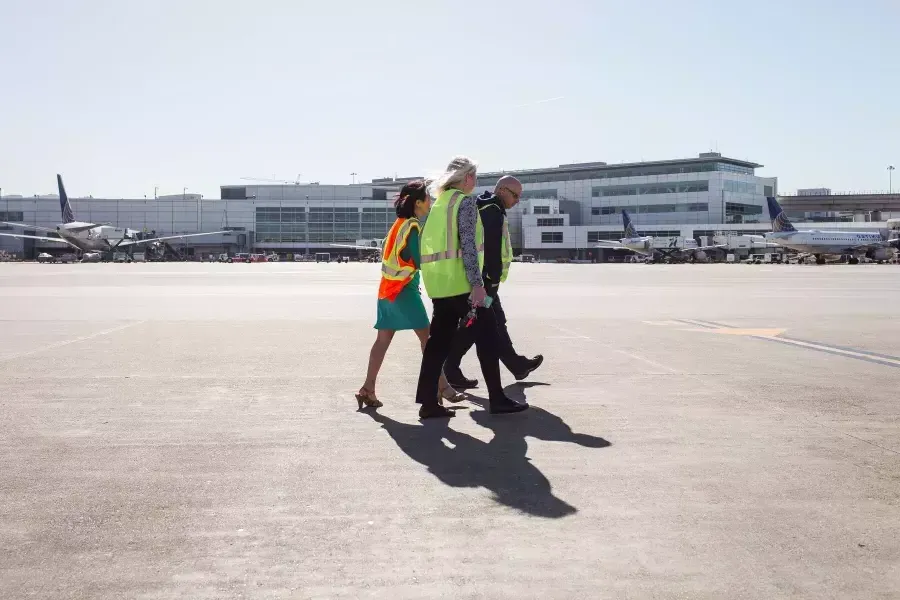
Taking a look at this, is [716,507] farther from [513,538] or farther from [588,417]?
[588,417]

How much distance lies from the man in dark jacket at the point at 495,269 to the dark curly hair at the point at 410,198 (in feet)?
2.43

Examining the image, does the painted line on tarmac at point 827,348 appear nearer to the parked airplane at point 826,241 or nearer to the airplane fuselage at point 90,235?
the parked airplane at point 826,241

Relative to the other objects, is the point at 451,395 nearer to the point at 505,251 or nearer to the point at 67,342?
the point at 505,251

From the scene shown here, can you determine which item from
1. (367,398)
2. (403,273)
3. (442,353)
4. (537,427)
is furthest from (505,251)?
(537,427)

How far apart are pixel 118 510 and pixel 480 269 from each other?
11.1 feet

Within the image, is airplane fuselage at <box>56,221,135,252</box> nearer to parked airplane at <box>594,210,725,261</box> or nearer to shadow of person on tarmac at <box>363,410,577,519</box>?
parked airplane at <box>594,210,725,261</box>

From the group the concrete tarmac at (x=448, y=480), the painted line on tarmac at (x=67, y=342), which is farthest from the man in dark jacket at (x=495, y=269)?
the painted line on tarmac at (x=67, y=342)

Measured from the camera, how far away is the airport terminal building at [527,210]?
128 metres

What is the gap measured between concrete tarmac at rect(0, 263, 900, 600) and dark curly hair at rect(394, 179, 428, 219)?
1617 millimetres

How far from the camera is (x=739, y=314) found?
55.9 feet

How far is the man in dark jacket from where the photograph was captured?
754 centimetres

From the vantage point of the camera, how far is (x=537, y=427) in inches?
239

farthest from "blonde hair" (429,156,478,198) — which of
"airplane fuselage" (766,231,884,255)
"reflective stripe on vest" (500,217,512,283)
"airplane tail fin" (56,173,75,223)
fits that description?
"airplane tail fin" (56,173,75,223)

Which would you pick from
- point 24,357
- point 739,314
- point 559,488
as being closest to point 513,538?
point 559,488
